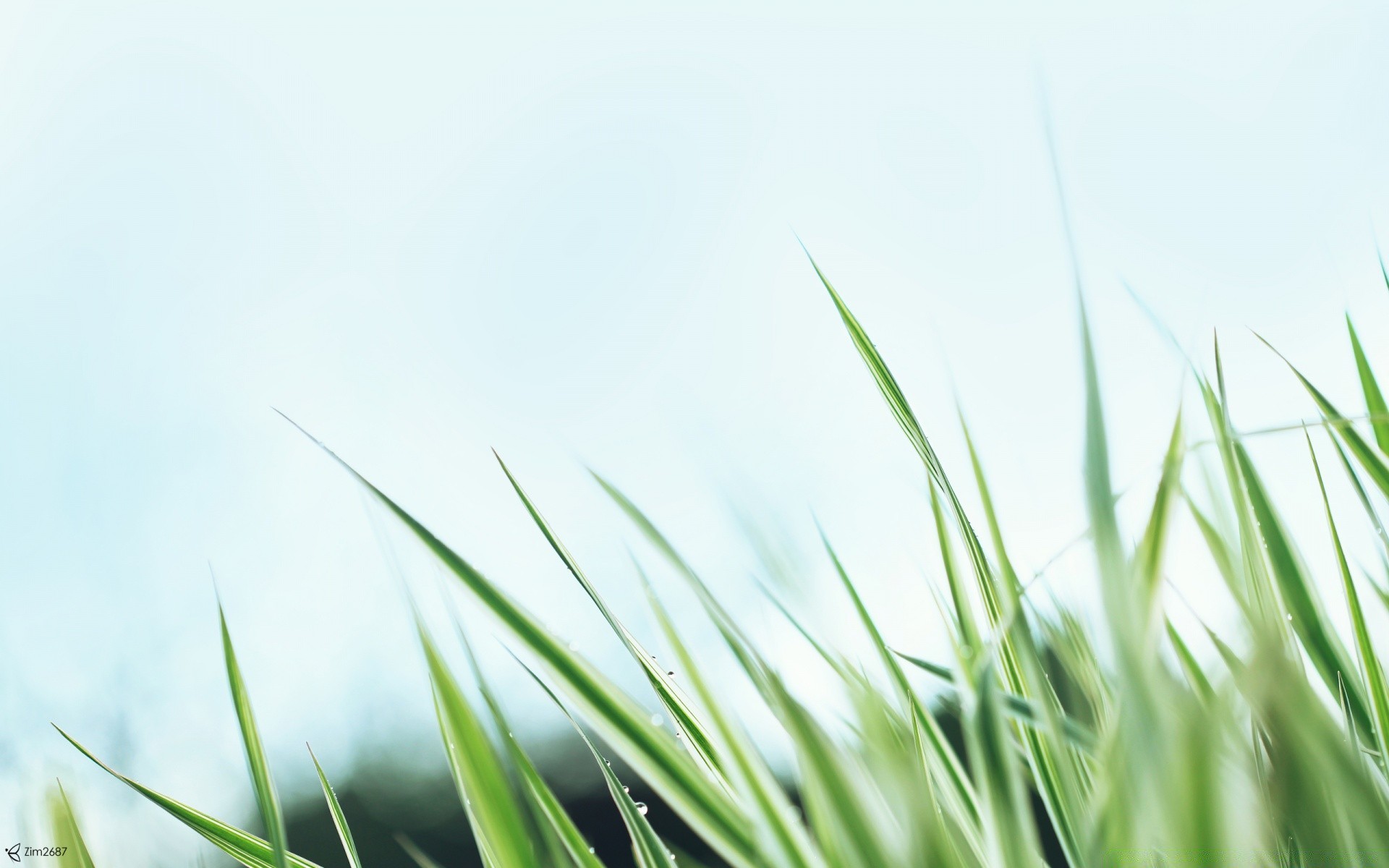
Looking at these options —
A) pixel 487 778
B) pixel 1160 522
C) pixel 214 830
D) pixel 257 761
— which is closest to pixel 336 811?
pixel 214 830

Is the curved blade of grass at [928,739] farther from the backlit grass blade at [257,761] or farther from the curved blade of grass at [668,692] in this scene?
the backlit grass blade at [257,761]

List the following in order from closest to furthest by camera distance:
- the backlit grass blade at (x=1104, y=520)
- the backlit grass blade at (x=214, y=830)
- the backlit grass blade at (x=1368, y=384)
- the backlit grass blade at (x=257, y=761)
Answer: the backlit grass blade at (x=1104, y=520) < the backlit grass blade at (x=257, y=761) < the backlit grass blade at (x=214, y=830) < the backlit grass blade at (x=1368, y=384)

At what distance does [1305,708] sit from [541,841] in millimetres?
217

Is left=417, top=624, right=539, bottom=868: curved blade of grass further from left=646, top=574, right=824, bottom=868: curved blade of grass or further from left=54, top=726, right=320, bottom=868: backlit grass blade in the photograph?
left=54, top=726, right=320, bottom=868: backlit grass blade

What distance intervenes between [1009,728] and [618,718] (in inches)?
6.6

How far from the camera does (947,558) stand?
1.60 feet

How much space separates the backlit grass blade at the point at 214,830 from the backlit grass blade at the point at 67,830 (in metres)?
0.09

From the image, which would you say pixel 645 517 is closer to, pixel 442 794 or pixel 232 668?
pixel 232 668

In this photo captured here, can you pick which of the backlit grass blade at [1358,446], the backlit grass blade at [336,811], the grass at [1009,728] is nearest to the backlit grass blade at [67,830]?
the grass at [1009,728]

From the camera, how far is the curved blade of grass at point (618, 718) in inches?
9.8

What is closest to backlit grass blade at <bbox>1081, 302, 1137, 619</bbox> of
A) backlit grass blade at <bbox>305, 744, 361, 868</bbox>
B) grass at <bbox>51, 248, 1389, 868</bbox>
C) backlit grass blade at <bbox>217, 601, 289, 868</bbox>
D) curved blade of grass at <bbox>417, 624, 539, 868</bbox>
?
grass at <bbox>51, 248, 1389, 868</bbox>

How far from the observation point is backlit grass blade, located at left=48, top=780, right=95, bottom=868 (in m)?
0.28

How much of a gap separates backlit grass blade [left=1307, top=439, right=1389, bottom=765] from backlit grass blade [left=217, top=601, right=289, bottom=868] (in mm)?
511

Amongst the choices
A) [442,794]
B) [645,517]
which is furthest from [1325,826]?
[442,794]
